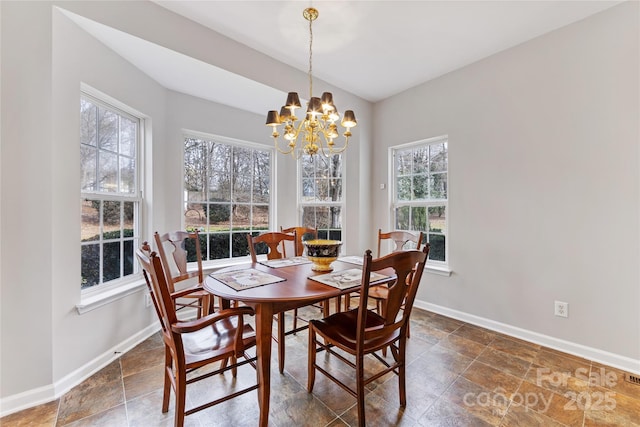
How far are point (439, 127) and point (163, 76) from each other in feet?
9.65

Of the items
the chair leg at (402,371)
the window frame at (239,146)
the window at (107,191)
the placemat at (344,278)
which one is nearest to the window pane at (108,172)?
the window at (107,191)

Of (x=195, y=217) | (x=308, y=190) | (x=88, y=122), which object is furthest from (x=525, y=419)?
(x=88, y=122)

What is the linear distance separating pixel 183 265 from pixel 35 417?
1.29 metres

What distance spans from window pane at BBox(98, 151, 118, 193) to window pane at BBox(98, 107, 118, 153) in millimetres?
69

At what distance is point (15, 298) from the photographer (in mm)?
1607

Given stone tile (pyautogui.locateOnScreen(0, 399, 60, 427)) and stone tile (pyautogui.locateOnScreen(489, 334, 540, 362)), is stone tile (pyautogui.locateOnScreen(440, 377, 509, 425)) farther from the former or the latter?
stone tile (pyautogui.locateOnScreen(0, 399, 60, 427))

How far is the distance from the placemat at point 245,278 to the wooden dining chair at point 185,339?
167 mm

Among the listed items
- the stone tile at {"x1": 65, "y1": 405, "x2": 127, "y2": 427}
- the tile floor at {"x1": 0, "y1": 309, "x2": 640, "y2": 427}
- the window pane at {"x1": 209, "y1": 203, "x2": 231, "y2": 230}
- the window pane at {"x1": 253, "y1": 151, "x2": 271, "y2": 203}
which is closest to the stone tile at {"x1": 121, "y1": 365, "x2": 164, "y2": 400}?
the tile floor at {"x1": 0, "y1": 309, "x2": 640, "y2": 427}

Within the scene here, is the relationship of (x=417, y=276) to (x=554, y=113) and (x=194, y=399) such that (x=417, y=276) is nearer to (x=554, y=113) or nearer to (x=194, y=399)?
(x=194, y=399)

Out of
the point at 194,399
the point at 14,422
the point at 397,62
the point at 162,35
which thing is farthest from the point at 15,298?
the point at 397,62

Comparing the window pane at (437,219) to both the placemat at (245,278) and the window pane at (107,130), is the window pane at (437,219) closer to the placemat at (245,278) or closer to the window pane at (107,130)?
the placemat at (245,278)

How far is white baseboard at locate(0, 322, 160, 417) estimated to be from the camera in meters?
1.60

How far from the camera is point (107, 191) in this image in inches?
91.6

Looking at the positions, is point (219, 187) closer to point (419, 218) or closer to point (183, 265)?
point (183, 265)
